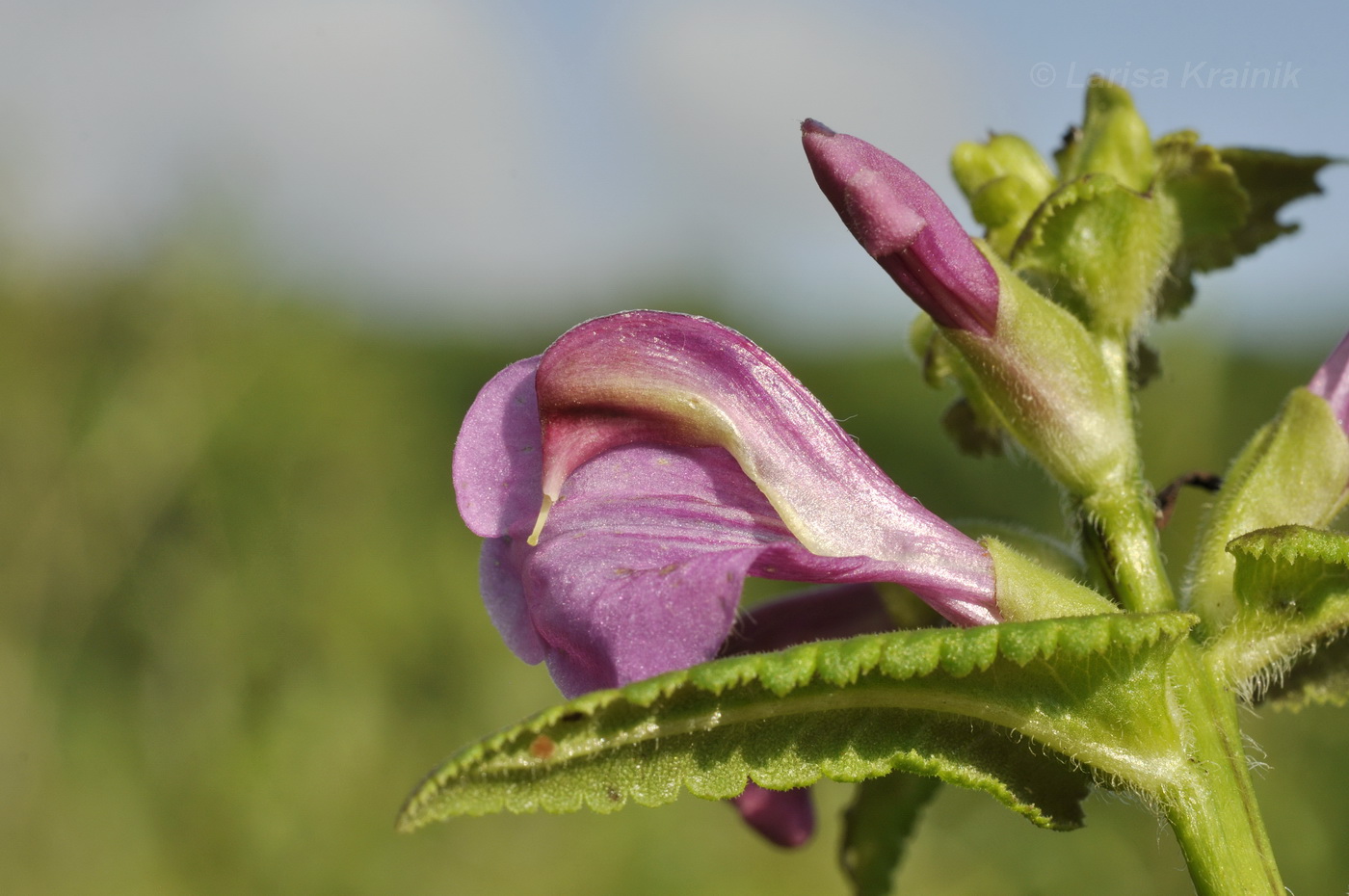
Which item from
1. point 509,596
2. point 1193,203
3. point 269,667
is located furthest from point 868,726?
point 269,667

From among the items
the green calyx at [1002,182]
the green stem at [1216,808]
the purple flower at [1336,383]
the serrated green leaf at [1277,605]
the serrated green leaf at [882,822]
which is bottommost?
the serrated green leaf at [882,822]

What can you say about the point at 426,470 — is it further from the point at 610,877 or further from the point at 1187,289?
the point at 1187,289

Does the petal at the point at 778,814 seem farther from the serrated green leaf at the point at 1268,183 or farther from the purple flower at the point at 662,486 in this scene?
the serrated green leaf at the point at 1268,183

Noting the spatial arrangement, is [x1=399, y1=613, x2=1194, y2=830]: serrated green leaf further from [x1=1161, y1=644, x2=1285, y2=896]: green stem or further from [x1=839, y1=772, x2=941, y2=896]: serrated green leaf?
[x1=839, y1=772, x2=941, y2=896]: serrated green leaf

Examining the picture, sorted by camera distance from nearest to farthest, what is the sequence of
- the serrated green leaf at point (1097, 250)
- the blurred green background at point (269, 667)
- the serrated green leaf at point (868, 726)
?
the serrated green leaf at point (868, 726) < the serrated green leaf at point (1097, 250) < the blurred green background at point (269, 667)

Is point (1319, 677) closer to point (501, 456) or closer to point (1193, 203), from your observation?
point (1193, 203)

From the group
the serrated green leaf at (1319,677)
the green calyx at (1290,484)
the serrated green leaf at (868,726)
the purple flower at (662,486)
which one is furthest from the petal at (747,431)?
the serrated green leaf at (1319,677)
